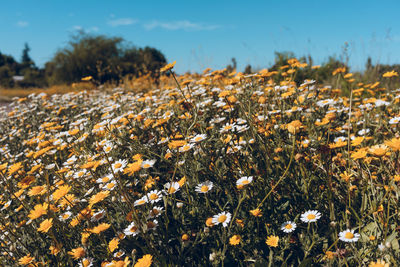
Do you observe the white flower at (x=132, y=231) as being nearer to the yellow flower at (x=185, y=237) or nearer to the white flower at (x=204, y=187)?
the yellow flower at (x=185, y=237)

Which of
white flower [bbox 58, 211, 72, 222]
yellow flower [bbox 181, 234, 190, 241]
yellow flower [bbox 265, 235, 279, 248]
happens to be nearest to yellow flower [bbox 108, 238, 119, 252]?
yellow flower [bbox 181, 234, 190, 241]

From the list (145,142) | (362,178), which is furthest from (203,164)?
(362,178)

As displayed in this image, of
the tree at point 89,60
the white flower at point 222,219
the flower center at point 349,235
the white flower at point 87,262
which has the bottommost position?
the white flower at point 87,262

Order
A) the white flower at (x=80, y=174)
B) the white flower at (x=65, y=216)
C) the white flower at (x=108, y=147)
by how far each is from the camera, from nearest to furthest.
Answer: the white flower at (x=65, y=216)
the white flower at (x=80, y=174)
the white flower at (x=108, y=147)

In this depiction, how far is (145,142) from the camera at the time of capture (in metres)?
2.60

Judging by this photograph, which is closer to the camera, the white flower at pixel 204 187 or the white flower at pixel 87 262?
the white flower at pixel 87 262

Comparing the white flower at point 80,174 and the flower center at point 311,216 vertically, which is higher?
the white flower at point 80,174

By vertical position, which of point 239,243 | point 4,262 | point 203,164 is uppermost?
point 203,164

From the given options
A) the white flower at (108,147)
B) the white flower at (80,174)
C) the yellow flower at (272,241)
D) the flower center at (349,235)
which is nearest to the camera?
the flower center at (349,235)

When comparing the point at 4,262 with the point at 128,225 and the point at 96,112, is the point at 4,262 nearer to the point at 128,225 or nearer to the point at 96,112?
the point at 128,225

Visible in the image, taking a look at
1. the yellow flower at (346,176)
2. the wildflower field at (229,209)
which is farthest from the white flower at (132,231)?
the yellow flower at (346,176)

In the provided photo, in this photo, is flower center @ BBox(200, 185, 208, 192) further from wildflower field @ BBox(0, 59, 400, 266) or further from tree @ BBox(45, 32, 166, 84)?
tree @ BBox(45, 32, 166, 84)

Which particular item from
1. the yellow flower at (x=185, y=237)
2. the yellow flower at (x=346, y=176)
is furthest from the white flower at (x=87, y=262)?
the yellow flower at (x=346, y=176)

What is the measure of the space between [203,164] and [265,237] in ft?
2.05
